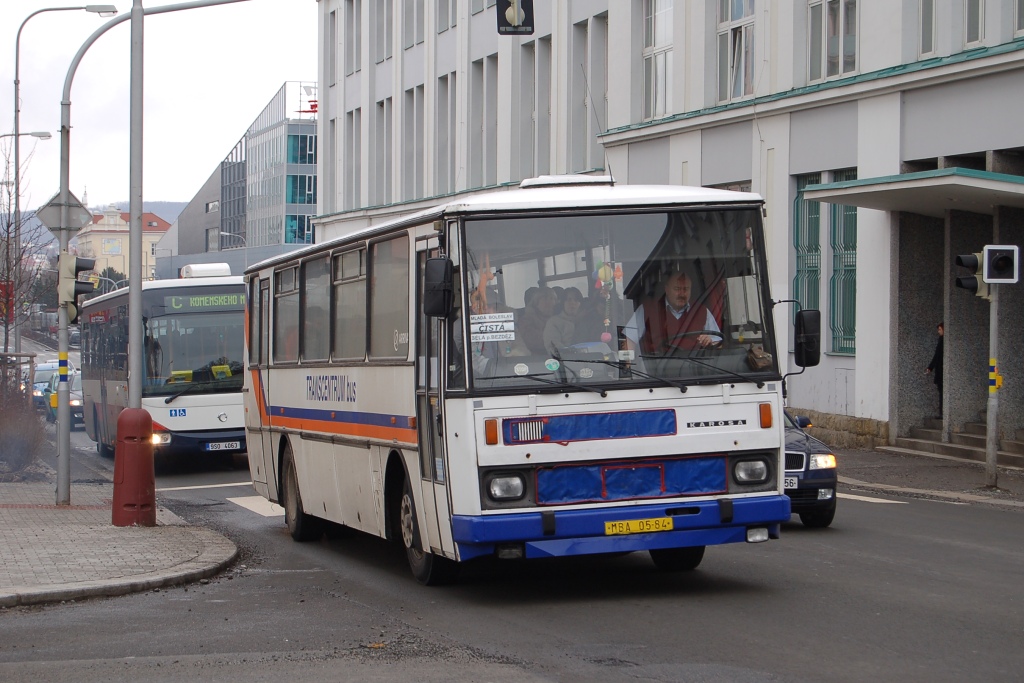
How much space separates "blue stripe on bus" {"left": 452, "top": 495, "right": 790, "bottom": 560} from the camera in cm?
930

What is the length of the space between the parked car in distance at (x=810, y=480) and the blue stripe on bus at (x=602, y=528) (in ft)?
13.6

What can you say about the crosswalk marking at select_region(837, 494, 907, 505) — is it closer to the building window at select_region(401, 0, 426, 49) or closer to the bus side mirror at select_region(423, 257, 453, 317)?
the bus side mirror at select_region(423, 257, 453, 317)

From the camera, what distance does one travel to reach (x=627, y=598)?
9906 mm

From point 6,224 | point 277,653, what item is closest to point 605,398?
point 277,653

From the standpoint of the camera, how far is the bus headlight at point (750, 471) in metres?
9.77

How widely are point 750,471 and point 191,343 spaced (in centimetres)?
1497

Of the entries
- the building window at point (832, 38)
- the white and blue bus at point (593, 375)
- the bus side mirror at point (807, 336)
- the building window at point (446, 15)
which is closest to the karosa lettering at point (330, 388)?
the white and blue bus at point (593, 375)

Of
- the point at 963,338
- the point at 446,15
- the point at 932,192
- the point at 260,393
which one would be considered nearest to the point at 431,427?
the point at 260,393

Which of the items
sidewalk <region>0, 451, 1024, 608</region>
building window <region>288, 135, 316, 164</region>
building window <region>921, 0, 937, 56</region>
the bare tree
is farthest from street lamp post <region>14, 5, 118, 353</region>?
building window <region>288, 135, 316, 164</region>

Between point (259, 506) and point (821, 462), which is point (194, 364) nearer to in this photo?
point (259, 506)

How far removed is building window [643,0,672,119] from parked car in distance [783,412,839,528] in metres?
18.4

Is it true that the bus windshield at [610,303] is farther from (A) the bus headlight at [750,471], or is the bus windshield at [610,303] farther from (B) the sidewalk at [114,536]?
(B) the sidewalk at [114,536]

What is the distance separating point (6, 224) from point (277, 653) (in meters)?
22.1

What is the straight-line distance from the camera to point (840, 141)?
25797 mm
